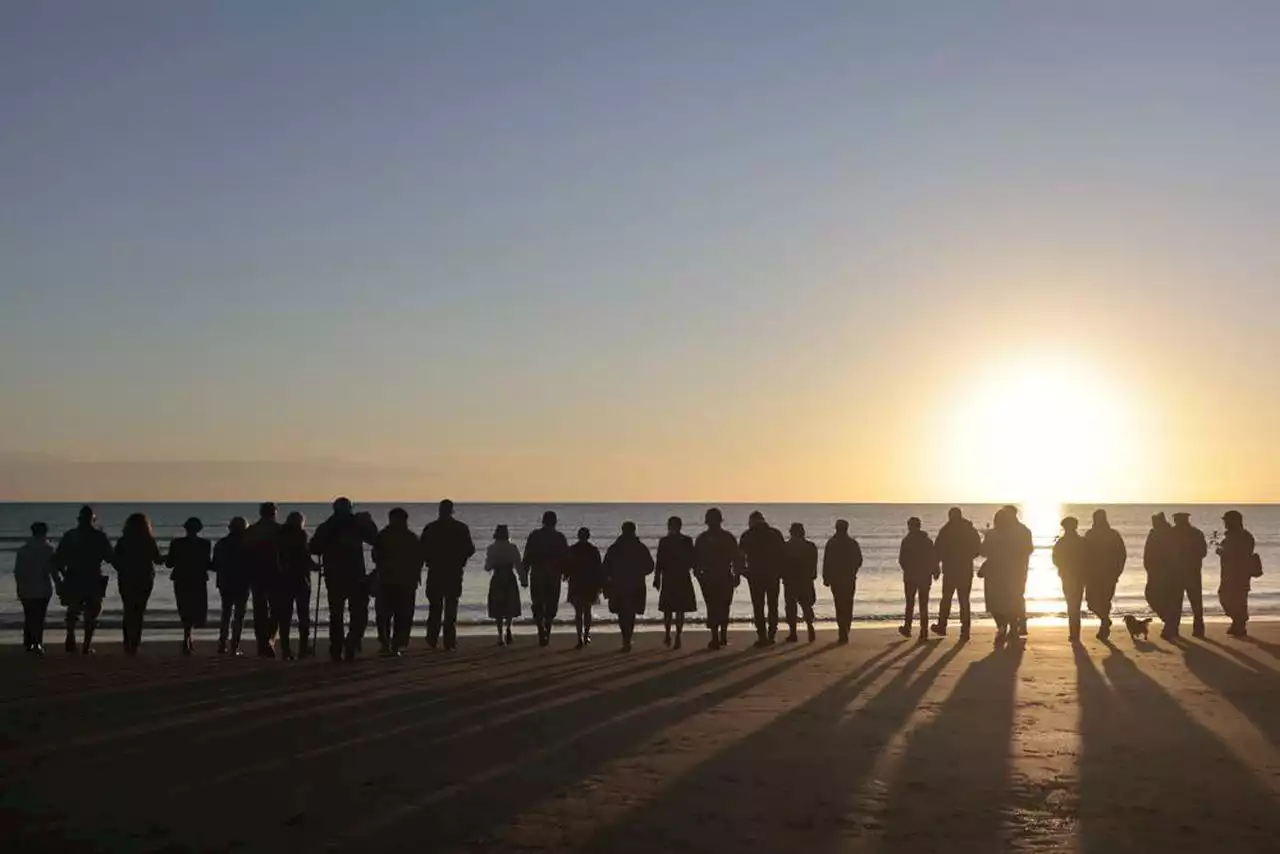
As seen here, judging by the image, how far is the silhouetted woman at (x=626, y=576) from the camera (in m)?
17.3

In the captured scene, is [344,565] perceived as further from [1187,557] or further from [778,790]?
[1187,557]

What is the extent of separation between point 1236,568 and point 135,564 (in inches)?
575

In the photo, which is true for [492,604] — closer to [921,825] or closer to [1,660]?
[1,660]

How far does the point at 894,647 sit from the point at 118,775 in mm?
11319

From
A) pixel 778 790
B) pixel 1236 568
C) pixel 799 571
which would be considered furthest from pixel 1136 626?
pixel 778 790

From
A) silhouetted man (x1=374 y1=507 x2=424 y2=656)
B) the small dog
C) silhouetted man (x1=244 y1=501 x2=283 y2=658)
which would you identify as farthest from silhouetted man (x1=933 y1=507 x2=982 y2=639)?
silhouetted man (x1=244 y1=501 x2=283 y2=658)

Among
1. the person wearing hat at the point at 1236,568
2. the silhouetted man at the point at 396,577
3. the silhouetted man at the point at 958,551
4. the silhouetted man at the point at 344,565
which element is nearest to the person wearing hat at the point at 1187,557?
the person wearing hat at the point at 1236,568

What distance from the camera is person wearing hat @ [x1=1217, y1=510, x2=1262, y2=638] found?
1847 centimetres

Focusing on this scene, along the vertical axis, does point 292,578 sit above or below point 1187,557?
below

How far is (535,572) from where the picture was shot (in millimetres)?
17391

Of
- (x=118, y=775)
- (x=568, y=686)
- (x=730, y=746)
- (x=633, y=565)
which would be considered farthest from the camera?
(x=633, y=565)

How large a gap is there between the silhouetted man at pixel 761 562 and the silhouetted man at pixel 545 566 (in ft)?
7.83

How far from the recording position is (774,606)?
1781 cm

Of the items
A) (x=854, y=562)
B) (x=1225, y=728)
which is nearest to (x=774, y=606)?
(x=854, y=562)
